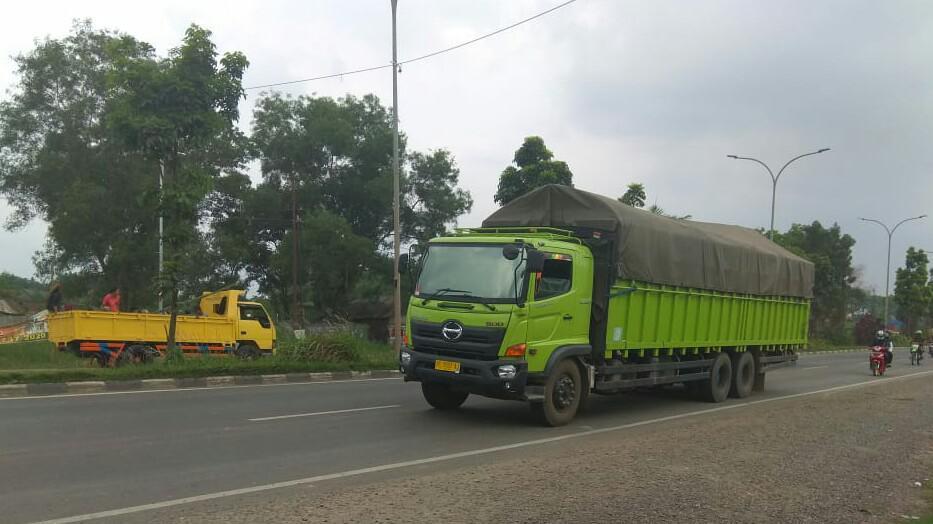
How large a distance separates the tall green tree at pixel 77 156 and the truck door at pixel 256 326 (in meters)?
13.5

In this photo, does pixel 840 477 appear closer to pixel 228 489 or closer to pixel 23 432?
pixel 228 489

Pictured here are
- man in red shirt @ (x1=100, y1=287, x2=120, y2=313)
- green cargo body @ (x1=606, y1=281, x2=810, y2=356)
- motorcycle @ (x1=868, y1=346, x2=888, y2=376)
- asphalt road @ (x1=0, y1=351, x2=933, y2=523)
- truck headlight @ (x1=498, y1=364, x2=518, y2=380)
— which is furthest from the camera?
motorcycle @ (x1=868, y1=346, x2=888, y2=376)

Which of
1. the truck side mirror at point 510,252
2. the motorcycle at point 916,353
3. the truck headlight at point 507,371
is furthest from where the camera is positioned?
the motorcycle at point 916,353

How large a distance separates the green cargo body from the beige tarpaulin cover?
0.64ft

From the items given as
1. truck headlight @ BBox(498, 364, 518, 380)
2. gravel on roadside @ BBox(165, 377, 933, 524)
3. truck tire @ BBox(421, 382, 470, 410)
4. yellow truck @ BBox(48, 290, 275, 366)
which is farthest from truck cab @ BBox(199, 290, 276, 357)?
gravel on roadside @ BBox(165, 377, 933, 524)

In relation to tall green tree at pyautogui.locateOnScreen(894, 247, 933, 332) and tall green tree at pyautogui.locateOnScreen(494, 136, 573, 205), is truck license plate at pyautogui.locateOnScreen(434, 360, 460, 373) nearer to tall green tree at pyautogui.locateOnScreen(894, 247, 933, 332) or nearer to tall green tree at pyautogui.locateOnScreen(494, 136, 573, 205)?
tall green tree at pyautogui.locateOnScreen(494, 136, 573, 205)

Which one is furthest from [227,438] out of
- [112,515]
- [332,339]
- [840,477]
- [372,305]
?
[372,305]

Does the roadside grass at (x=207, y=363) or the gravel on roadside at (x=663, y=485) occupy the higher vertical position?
the gravel on roadside at (x=663, y=485)

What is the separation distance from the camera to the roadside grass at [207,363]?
13.1 metres

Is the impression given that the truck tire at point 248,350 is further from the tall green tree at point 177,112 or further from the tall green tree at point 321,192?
the tall green tree at point 321,192

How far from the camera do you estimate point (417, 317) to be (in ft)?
31.3

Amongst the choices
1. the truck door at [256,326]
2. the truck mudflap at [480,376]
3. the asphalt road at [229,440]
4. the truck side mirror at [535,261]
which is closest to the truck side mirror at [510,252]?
the truck side mirror at [535,261]

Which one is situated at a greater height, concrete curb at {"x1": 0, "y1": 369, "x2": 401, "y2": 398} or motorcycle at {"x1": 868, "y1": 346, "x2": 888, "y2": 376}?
motorcycle at {"x1": 868, "y1": 346, "x2": 888, "y2": 376}

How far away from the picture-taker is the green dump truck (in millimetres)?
Answer: 8977
